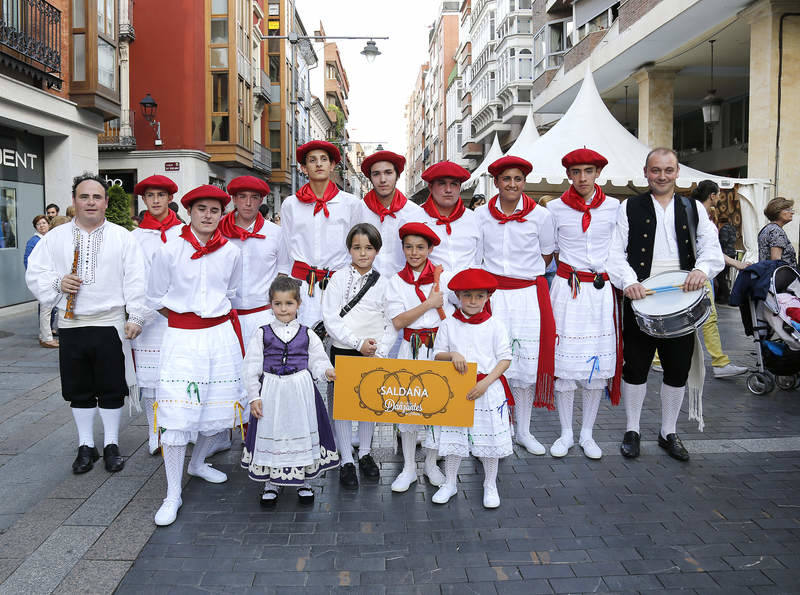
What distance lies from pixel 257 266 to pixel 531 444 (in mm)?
2566

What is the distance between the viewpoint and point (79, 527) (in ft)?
12.9

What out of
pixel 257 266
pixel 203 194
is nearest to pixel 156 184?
pixel 257 266

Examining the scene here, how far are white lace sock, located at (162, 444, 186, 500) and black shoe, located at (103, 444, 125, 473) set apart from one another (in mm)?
934

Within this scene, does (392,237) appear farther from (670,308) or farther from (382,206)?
(670,308)

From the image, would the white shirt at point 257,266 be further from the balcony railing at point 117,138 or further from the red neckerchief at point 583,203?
the balcony railing at point 117,138

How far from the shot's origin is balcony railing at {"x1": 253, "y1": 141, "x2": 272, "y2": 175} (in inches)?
1367

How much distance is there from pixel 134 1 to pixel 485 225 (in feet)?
85.1

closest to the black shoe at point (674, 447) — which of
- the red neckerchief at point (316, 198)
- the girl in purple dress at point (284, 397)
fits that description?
the girl in purple dress at point (284, 397)

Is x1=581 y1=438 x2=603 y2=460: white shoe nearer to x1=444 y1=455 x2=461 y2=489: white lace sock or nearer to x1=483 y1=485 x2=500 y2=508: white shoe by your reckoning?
x1=483 y1=485 x2=500 y2=508: white shoe

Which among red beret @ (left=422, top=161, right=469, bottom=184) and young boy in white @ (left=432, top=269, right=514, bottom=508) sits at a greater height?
red beret @ (left=422, top=161, right=469, bottom=184)

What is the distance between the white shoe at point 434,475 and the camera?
461cm

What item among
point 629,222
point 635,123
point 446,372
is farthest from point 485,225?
point 635,123

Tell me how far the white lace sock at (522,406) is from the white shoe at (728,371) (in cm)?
359

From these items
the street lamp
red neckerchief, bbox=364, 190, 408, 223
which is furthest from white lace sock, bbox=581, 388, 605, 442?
the street lamp
